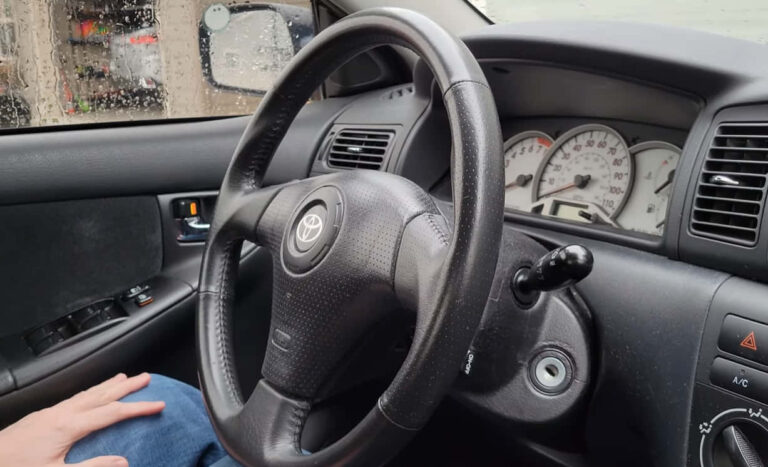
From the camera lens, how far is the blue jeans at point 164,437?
990 millimetres

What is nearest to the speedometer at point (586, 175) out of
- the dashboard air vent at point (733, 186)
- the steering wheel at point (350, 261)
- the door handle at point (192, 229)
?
the dashboard air vent at point (733, 186)

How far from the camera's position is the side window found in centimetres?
164

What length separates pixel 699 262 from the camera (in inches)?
38.5

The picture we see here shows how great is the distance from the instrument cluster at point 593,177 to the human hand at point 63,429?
0.70 meters

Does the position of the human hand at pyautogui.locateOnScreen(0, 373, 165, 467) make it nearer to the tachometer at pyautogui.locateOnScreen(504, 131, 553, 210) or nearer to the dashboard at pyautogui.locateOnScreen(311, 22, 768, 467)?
the dashboard at pyautogui.locateOnScreen(311, 22, 768, 467)

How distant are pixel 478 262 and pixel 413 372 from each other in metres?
0.12

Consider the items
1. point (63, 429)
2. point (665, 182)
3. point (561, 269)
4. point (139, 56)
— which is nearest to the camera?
point (561, 269)

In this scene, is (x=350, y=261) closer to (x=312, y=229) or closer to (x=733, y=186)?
(x=312, y=229)

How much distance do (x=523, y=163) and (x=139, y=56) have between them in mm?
962

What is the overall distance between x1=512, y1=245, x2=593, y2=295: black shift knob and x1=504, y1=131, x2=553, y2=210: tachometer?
44cm

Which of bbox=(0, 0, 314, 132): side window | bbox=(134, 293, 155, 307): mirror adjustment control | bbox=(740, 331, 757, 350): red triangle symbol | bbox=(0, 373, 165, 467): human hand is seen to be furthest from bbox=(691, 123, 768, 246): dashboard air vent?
bbox=(134, 293, 155, 307): mirror adjustment control

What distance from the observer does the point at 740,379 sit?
2.88 feet

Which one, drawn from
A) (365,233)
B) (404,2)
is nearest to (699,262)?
(365,233)

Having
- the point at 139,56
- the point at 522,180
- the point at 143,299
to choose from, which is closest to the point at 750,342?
the point at 522,180
